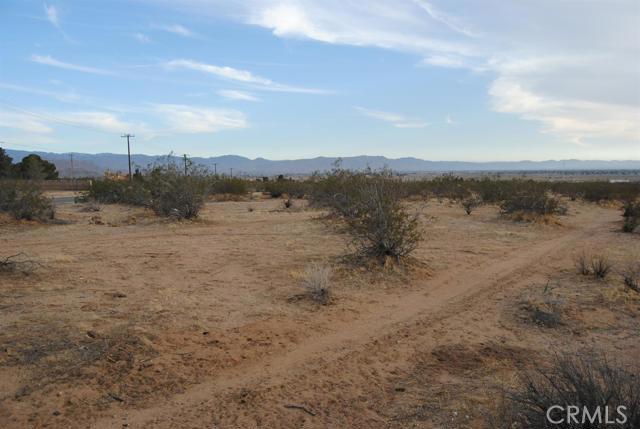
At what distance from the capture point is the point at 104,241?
1559 cm

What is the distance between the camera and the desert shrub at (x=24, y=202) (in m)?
20.4

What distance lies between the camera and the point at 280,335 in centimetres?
696

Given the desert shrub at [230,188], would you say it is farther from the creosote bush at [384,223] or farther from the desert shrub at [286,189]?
the creosote bush at [384,223]

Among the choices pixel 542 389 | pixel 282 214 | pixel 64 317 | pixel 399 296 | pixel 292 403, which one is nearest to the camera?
pixel 542 389

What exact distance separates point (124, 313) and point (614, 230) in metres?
18.9

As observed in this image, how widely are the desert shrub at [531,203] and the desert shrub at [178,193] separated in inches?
555

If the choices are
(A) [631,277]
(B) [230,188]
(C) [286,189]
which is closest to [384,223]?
(A) [631,277]

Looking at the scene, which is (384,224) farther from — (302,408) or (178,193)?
(178,193)

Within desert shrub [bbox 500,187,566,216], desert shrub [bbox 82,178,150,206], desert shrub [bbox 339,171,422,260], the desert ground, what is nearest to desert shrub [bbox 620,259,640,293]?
the desert ground

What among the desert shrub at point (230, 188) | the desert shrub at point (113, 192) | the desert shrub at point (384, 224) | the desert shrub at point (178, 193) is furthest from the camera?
the desert shrub at point (230, 188)

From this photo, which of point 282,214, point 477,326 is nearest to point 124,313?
point 477,326

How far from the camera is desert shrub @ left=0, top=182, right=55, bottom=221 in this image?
66.8 ft

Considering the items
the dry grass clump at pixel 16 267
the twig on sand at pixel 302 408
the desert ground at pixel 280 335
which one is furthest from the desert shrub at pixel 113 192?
the twig on sand at pixel 302 408

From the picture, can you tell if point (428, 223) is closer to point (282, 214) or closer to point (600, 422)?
point (282, 214)
